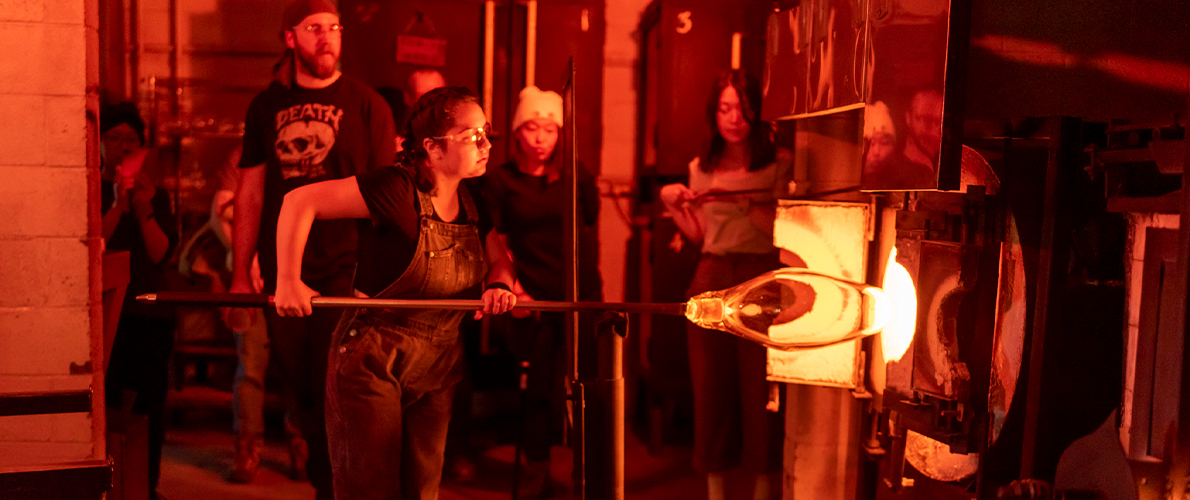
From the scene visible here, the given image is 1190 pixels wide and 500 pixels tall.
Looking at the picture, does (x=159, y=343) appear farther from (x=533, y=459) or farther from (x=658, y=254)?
(x=658, y=254)

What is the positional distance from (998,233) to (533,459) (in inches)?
78.7

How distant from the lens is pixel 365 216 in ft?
7.06

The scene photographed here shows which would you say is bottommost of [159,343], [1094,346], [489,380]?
[489,380]

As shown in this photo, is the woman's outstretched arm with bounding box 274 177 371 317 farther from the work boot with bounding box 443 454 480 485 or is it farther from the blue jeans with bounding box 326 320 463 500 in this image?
the work boot with bounding box 443 454 480 485

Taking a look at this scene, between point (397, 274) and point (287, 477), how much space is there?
78.4 inches

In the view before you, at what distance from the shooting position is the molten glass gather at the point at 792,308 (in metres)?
1.92

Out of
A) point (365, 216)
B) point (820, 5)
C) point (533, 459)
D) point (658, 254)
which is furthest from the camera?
point (658, 254)

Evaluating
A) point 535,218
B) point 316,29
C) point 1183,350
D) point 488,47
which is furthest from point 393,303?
point 488,47

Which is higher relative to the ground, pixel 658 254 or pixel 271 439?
pixel 658 254

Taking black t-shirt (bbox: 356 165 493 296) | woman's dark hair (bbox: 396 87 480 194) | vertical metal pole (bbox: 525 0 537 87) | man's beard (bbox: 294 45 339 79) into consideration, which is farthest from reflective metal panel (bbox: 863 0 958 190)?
vertical metal pole (bbox: 525 0 537 87)

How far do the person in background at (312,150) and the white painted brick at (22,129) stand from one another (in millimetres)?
563

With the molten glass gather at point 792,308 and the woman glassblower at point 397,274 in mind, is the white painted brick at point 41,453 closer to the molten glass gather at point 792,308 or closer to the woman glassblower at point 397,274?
the woman glassblower at point 397,274

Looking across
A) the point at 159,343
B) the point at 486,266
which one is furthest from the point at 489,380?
the point at 486,266

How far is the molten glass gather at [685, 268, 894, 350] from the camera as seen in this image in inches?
75.7
